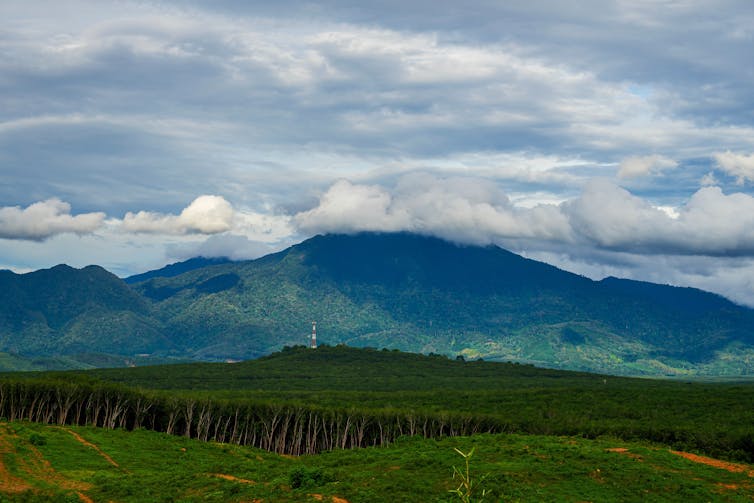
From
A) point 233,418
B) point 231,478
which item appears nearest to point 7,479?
point 231,478

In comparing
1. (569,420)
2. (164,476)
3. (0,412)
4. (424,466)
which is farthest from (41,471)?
(569,420)

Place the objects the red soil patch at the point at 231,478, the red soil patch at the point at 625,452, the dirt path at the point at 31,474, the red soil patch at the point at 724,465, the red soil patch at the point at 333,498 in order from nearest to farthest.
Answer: the red soil patch at the point at 333,498, the red soil patch at the point at 231,478, the dirt path at the point at 31,474, the red soil patch at the point at 724,465, the red soil patch at the point at 625,452

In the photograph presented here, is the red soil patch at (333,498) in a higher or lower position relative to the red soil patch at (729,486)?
lower

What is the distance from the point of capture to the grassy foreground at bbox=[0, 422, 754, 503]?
6975 cm

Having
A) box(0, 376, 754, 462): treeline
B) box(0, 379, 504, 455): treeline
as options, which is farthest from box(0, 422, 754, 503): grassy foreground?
box(0, 379, 504, 455): treeline

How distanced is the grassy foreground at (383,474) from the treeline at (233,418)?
1304 inches

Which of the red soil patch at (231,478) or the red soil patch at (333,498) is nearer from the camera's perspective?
the red soil patch at (333,498)

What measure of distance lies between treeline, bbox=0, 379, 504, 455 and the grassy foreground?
33.1 meters

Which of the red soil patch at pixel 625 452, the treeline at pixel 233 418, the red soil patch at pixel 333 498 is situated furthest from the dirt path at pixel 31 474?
the red soil patch at pixel 625 452

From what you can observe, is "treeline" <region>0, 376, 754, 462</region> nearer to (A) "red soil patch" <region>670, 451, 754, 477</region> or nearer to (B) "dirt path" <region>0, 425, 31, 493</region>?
(B) "dirt path" <region>0, 425, 31, 493</region>

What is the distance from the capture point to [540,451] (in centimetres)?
8931

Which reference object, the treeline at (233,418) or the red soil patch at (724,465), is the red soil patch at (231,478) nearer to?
the red soil patch at (724,465)

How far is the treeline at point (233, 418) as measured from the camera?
468ft

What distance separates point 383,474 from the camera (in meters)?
77.2
